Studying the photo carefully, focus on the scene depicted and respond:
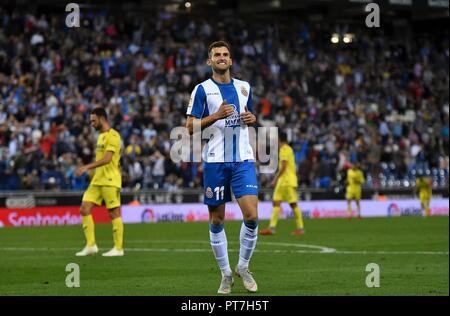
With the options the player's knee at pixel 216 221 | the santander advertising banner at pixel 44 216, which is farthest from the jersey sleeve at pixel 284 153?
the player's knee at pixel 216 221

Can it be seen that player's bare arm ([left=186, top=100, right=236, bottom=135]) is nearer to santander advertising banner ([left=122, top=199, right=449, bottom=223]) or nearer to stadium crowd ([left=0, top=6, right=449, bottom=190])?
stadium crowd ([left=0, top=6, right=449, bottom=190])

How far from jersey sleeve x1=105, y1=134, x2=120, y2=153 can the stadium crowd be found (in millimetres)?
15282

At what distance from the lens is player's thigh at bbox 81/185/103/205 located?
18.4 metres

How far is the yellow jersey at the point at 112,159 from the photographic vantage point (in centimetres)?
1805

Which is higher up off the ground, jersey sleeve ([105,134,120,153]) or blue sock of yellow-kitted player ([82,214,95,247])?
jersey sleeve ([105,134,120,153])

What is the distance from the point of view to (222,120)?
1152 cm

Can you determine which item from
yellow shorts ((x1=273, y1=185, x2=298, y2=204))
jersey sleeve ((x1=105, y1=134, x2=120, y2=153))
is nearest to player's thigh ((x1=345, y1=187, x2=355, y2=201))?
yellow shorts ((x1=273, y1=185, x2=298, y2=204))

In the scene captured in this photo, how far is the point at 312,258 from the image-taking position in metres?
17.8

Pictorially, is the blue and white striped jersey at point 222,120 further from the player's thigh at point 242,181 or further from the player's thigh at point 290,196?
the player's thigh at point 290,196

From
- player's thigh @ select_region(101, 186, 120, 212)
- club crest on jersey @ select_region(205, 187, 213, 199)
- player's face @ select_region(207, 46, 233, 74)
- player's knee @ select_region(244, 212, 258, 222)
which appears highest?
player's face @ select_region(207, 46, 233, 74)

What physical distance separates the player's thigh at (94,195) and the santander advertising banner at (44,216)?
14765 mm

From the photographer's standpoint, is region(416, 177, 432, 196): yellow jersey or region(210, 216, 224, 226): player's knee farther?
region(416, 177, 432, 196): yellow jersey

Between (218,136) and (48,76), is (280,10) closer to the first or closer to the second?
(48,76)

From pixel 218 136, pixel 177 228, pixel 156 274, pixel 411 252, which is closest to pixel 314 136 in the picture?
pixel 177 228
